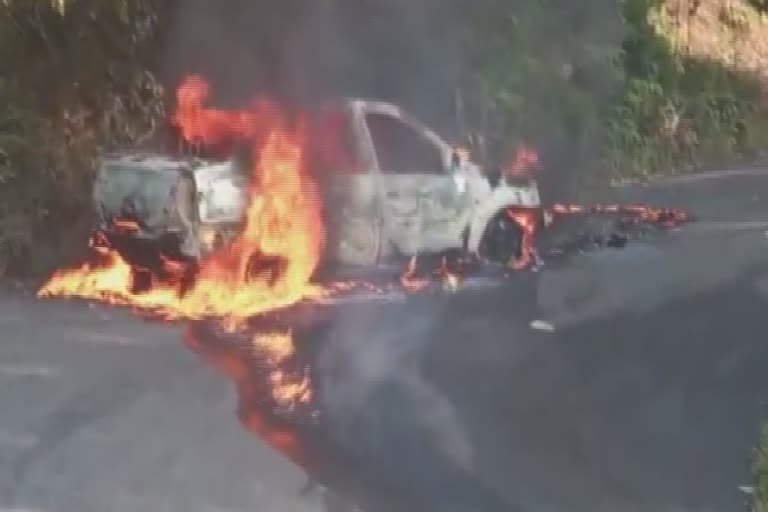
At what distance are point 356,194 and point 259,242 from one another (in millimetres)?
252

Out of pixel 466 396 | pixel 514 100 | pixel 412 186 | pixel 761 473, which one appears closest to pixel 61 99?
pixel 412 186

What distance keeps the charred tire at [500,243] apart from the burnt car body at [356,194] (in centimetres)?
1

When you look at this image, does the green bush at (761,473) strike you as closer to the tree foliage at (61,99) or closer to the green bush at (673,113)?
the green bush at (673,113)

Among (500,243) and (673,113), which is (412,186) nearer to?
(500,243)

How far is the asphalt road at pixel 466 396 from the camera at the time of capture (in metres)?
2.07

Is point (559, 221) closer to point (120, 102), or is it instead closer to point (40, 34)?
point (120, 102)

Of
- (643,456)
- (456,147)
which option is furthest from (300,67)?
(643,456)

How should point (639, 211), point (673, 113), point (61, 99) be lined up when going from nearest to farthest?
point (639, 211)
point (673, 113)
point (61, 99)

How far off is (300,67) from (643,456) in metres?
1.16

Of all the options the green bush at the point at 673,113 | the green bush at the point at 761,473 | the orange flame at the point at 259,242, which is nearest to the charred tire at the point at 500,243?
the green bush at the point at 673,113

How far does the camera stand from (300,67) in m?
2.61

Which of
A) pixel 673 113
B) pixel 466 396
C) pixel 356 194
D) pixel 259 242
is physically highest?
pixel 673 113

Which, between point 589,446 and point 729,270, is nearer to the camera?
point 589,446

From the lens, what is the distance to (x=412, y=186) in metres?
2.65
